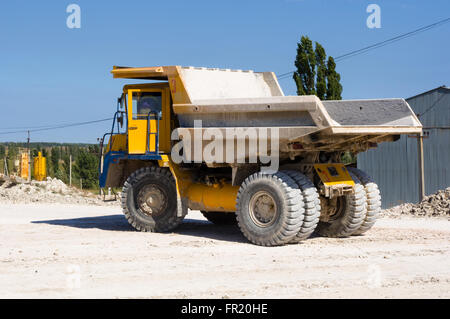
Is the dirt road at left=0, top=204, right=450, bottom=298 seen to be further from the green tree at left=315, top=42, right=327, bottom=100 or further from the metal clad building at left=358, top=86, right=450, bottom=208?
the green tree at left=315, top=42, right=327, bottom=100

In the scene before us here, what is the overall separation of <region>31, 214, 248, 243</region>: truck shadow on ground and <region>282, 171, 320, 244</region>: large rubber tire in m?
1.37

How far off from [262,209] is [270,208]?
0.51ft

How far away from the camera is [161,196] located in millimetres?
12820

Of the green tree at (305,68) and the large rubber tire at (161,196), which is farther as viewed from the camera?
the green tree at (305,68)

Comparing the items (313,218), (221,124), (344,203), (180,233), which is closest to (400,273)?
(313,218)

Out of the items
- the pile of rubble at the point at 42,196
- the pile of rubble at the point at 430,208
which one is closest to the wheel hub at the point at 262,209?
the pile of rubble at the point at 430,208

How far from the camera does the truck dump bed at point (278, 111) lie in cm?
1030

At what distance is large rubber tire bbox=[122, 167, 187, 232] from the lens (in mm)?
12703

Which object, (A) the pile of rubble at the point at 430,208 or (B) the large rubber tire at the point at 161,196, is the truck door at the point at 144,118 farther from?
(A) the pile of rubble at the point at 430,208

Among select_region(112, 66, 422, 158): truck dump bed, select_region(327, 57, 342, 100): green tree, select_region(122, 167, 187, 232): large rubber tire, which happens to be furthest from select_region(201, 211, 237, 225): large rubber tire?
select_region(327, 57, 342, 100): green tree

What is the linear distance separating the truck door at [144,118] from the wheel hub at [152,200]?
0.82 meters

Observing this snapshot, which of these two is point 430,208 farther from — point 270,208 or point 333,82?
point 333,82

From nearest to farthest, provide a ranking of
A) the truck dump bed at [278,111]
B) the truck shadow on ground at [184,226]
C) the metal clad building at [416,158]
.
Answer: the truck dump bed at [278,111] < the truck shadow on ground at [184,226] < the metal clad building at [416,158]
